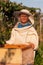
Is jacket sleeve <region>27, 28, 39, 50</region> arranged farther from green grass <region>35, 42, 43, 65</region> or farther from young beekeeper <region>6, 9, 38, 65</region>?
green grass <region>35, 42, 43, 65</region>

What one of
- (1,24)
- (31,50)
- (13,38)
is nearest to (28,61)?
(31,50)

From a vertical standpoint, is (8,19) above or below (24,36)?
above

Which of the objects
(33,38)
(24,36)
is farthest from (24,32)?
(33,38)

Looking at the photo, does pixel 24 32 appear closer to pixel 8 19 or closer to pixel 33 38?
pixel 33 38

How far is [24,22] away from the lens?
626 centimetres

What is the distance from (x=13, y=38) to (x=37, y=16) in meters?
1.34

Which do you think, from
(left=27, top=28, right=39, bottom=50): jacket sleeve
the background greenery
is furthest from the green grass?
(left=27, top=28, right=39, bottom=50): jacket sleeve

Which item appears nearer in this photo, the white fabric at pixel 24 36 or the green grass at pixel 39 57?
the white fabric at pixel 24 36

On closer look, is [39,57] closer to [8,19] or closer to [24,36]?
[24,36]

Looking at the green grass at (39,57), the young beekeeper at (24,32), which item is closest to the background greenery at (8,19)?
the green grass at (39,57)

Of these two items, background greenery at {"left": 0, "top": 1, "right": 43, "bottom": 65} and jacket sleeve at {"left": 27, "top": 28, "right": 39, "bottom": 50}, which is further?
background greenery at {"left": 0, "top": 1, "right": 43, "bottom": 65}

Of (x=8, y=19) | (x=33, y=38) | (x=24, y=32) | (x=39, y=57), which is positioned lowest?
(x=39, y=57)

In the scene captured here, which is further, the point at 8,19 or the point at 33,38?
the point at 8,19

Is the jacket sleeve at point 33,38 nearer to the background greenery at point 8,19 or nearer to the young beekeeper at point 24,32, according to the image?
the young beekeeper at point 24,32
